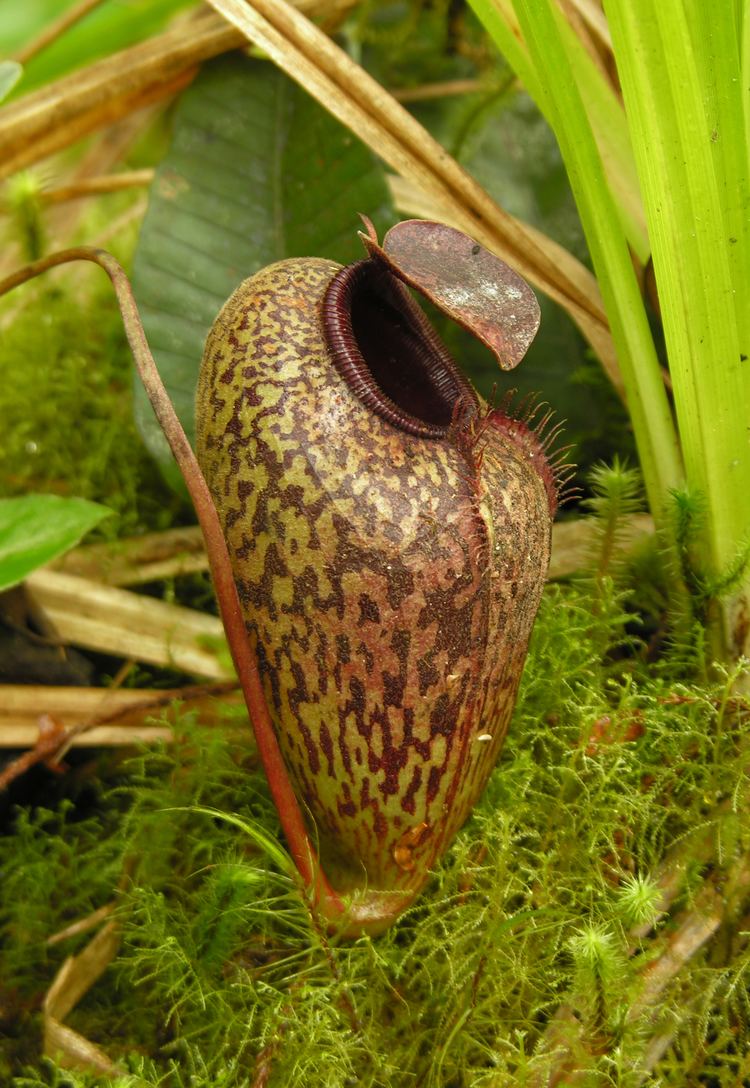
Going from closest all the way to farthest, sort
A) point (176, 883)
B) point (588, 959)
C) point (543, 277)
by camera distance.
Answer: point (588, 959), point (176, 883), point (543, 277)

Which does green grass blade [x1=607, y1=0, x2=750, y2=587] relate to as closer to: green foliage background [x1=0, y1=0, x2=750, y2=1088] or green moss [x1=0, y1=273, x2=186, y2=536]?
green foliage background [x1=0, y1=0, x2=750, y2=1088]

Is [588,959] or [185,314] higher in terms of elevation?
[185,314]

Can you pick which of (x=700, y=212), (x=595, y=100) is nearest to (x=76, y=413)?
(x=595, y=100)

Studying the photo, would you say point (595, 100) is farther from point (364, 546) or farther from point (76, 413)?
point (76, 413)

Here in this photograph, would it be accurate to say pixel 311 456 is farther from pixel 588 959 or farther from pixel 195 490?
pixel 588 959

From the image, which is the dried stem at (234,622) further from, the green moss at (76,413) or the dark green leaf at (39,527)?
the green moss at (76,413)

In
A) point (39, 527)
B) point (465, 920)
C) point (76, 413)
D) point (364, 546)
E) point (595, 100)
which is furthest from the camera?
point (76, 413)

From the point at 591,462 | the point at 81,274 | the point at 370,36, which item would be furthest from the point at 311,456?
the point at 370,36
